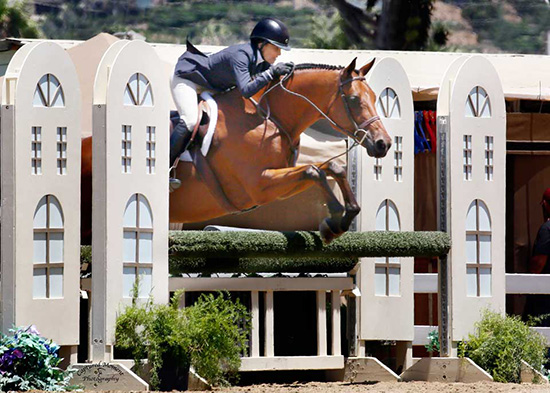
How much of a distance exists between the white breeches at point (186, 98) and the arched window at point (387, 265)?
63.5 inches

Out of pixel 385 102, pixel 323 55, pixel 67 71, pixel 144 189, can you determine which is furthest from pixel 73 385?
pixel 323 55

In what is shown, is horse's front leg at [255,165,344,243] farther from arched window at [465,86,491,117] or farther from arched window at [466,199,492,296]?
arched window at [465,86,491,117]

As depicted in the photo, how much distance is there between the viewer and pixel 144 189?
805 cm

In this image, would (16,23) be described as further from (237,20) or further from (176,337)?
(237,20)

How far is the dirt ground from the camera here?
7863mm

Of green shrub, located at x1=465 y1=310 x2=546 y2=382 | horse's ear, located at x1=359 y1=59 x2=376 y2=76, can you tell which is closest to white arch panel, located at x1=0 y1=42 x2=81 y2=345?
horse's ear, located at x1=359 y1=59 x2=376 y2=76

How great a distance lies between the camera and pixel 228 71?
8766 millimetres

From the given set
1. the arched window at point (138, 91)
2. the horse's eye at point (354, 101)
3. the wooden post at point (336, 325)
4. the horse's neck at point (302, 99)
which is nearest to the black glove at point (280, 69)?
the horse's neck at point (302, 99)

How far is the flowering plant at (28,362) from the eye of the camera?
718cm

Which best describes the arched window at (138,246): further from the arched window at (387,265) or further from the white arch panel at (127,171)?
the arched window at (387,265)

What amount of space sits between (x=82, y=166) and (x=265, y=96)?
4.80 ft

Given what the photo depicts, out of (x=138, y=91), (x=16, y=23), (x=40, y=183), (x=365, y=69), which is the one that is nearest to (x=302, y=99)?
(x=365, y=69)

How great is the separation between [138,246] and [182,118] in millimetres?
1165

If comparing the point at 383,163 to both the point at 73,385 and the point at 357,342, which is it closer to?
the point at 357,342
